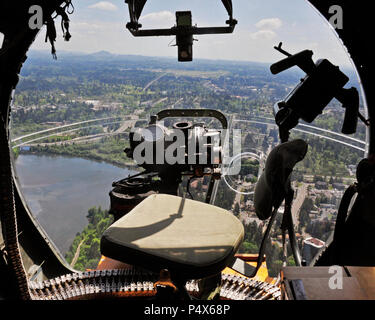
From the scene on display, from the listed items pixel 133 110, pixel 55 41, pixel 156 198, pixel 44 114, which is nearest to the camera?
pixel 156 198

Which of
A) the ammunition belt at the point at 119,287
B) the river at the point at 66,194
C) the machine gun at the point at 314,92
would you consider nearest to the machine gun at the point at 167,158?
the ammunition belt at the point at 119,287

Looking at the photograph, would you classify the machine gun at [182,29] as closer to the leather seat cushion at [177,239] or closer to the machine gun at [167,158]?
the machine gun at [167,158]

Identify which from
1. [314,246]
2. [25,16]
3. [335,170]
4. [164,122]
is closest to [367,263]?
Result: [314,246]

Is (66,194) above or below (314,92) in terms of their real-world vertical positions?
below

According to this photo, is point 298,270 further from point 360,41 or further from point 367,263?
point 360,41

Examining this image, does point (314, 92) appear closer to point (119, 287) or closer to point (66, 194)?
point (119, 287)

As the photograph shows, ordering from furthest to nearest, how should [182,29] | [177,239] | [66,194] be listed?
[66,194], [182,29], [177,239]

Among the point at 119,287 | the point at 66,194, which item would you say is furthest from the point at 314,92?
the point at 66,194

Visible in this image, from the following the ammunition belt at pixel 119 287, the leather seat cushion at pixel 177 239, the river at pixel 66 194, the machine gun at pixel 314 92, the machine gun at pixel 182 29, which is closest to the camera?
the leather seat cushion at pixel 177 239
